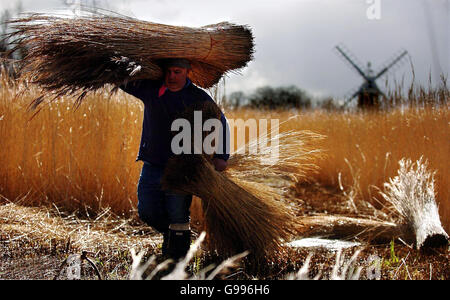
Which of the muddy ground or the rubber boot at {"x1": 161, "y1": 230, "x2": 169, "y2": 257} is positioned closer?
the muddy ground

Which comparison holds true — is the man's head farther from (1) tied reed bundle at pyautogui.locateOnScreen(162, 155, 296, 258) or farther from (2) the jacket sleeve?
(1) tied reed bundle at pyautogui.locateOnScreen(162, 155, 296, 258)

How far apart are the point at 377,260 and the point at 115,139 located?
2.64 metres

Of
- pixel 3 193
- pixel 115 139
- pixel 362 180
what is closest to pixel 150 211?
pixel 115 139

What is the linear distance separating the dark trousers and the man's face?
0.50 metres

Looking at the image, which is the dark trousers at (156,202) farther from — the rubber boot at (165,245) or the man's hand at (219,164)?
the man's hand at (219,164)

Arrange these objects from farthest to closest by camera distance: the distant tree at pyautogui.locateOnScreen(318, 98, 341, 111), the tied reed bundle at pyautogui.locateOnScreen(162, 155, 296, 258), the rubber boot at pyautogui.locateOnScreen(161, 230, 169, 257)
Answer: the distant tree at pyautogui.locateOnScreen(318, 98, 341, 111) < the rubber boot at pyautogui.locateOnScreen(161, 230, 169, 257) < the tied reed bundle at pyautogui.locateOnScreen(162, 155, 296, 258)

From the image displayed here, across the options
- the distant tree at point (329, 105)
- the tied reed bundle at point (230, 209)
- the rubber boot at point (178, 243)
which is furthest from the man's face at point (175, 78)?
the distant tree at point (329, 105)

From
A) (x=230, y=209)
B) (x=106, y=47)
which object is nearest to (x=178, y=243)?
(x=230, y=209)

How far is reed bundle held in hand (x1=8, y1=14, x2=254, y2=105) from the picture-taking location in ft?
9.39

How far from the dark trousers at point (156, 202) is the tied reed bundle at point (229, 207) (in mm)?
137

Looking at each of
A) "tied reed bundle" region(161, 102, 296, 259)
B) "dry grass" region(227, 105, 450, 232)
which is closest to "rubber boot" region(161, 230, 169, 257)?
"tied reed bundle" region(161, 102, 296, 259)

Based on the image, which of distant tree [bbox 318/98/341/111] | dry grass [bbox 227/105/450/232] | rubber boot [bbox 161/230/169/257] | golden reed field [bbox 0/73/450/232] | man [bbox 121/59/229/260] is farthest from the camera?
distant tree [bbox 318/98/341/111]

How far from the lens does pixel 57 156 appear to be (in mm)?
4867

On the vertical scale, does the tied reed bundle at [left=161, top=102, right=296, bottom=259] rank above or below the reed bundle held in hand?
below
